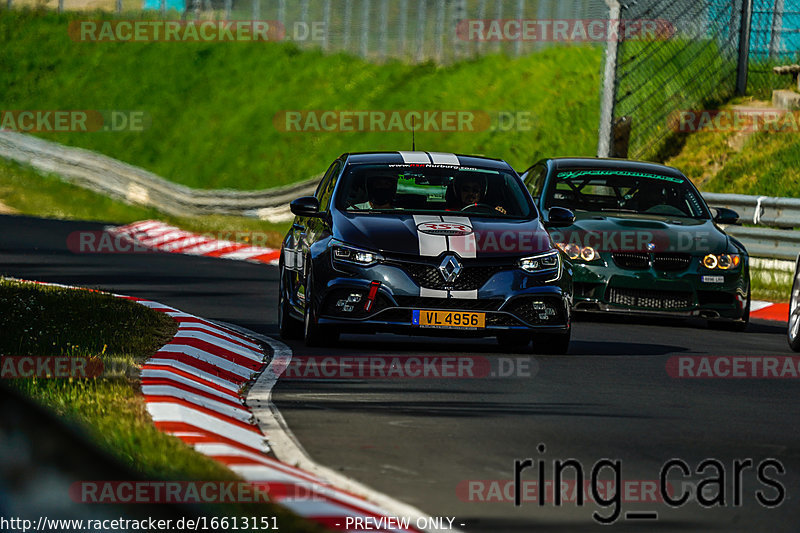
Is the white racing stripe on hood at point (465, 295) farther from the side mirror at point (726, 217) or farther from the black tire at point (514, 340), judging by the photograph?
the side mirror at point (726, 217)

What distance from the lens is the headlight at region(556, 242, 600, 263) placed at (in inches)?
577

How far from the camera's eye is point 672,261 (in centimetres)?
1467

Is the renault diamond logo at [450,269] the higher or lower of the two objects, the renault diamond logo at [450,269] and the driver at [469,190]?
the lower

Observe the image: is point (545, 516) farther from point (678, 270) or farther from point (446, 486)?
point (678, 270)

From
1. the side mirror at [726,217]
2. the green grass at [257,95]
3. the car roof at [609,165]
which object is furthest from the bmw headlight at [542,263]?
the green grass at [257,95]

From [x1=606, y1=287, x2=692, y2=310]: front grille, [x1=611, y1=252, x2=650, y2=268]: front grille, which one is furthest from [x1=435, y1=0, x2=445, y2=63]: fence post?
[x1=606, y1=287, x2=692, y2=310]: front grille

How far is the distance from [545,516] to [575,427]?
7.93 ft

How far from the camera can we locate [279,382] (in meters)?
9.39

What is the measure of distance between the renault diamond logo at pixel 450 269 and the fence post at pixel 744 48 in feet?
58.9

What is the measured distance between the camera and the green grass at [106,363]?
5645 mm

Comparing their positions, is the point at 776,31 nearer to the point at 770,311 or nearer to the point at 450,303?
the point at 770,311

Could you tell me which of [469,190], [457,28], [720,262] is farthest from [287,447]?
[457,28]

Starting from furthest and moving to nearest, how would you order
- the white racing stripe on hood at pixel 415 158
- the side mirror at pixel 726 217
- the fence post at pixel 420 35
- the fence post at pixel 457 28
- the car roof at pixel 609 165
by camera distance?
the fence post at pixel 420 35, the fence post at pixel 457 28, the car roof at pixel 609 165, the side mirror at pixel 726 217, the white racing stripe on hood at pixel 415 158

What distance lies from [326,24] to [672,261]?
29105 mm
